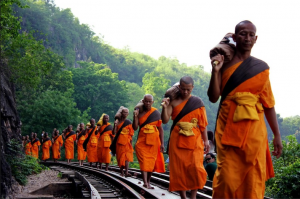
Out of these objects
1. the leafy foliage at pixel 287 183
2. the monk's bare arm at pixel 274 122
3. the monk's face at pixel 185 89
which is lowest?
the leafy foliage at pixel 287 183

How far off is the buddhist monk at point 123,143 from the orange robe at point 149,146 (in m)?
2.46

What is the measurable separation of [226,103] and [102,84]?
52.4 metres

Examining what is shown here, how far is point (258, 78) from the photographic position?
170 inches

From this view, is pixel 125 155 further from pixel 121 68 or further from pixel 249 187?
pixel 121 68

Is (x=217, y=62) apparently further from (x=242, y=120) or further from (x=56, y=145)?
(x=56, y=145)

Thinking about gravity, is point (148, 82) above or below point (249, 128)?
above

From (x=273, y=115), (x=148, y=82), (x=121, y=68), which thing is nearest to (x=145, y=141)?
(x=273, y=115)

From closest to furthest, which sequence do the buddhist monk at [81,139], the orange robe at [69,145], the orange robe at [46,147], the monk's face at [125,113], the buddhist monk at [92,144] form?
the monk's face at [125,113] < the buddhist monk at [92,144] < the buddhist monk at [81,139] < the orange robe at [69,145] < the orange robe at [46,147]

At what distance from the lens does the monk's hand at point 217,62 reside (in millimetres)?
4253

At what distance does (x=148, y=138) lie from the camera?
9359 mm

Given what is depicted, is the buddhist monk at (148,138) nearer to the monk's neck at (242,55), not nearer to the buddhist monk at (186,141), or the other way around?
the buddhist monk at (186,141)

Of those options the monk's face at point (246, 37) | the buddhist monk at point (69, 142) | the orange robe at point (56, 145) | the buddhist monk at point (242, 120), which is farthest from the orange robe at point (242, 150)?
the orange robe at point (56, 145)

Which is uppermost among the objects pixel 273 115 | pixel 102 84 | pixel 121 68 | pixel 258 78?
pixel 121 68

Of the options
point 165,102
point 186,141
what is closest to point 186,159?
point 186,141
